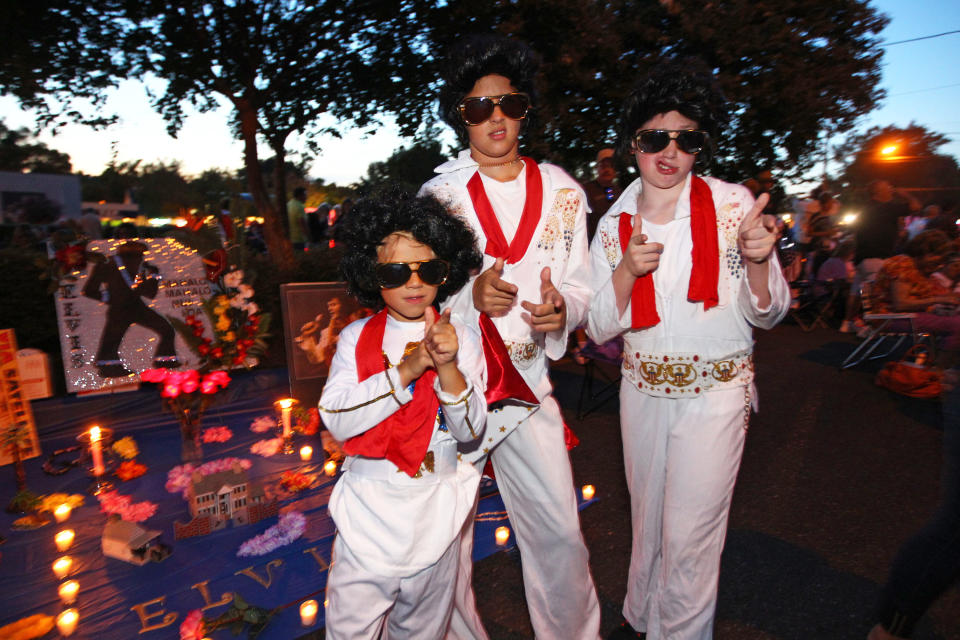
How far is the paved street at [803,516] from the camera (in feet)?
9.47

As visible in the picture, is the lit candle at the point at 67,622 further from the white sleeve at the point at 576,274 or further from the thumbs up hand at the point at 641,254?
the thumbs up hand at the point at 641,254

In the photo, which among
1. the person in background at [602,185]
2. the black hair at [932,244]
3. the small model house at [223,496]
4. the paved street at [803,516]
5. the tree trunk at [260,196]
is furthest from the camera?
the tree trunk at [260,196]

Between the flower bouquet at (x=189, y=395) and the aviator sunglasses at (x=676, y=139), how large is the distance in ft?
11.0

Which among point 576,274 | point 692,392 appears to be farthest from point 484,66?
point 692,392

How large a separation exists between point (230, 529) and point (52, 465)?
182 centimetres

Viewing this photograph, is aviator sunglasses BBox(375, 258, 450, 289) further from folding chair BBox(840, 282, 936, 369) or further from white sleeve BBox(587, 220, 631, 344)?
folding chair BBox(840, 282, 936, 369)

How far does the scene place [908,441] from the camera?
5.09m

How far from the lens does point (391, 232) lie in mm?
2084

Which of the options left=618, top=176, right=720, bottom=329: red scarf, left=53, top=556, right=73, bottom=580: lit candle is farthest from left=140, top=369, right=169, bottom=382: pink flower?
left=618, top=176, right=720, bottom=329: red scarf

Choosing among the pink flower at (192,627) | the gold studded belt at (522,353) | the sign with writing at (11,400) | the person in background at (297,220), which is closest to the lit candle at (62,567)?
the pink flower at (192,627)

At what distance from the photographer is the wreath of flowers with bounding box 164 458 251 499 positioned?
12.8ft

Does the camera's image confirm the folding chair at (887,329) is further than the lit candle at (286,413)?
Yes

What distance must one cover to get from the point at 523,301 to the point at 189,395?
323 cm

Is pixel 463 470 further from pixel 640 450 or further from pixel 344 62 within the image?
pixel 344 62
